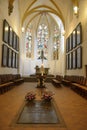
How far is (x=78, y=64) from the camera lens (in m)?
13.4

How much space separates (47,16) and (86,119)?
2248 centimetres

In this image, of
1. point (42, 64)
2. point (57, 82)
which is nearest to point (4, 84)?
point (57, 82)

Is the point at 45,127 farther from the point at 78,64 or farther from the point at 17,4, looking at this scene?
the point at 17,4

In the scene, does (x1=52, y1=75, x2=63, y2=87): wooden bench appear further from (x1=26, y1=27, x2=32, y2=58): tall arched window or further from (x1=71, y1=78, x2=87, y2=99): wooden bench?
(x1=26, y1=27, x2=32, y2=58): tall arched window

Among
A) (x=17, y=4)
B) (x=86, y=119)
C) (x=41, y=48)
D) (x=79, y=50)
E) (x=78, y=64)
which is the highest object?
(x=17, y=4)

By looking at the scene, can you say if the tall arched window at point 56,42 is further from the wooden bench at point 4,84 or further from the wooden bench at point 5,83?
the wooden bench at point 4,84

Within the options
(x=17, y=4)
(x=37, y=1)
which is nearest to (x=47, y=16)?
Answer: (x=37, y=1)

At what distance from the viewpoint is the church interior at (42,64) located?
15.9ft

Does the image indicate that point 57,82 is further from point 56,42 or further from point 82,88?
point 56,42

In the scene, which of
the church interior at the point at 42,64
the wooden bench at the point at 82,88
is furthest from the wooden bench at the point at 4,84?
the wooden bench at the point at 82,88

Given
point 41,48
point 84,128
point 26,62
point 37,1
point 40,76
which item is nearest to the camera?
point 84,128

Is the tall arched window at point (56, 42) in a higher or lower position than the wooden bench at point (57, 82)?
higher

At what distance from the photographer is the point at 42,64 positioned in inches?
695

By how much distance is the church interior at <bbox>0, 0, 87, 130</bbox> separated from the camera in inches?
191
